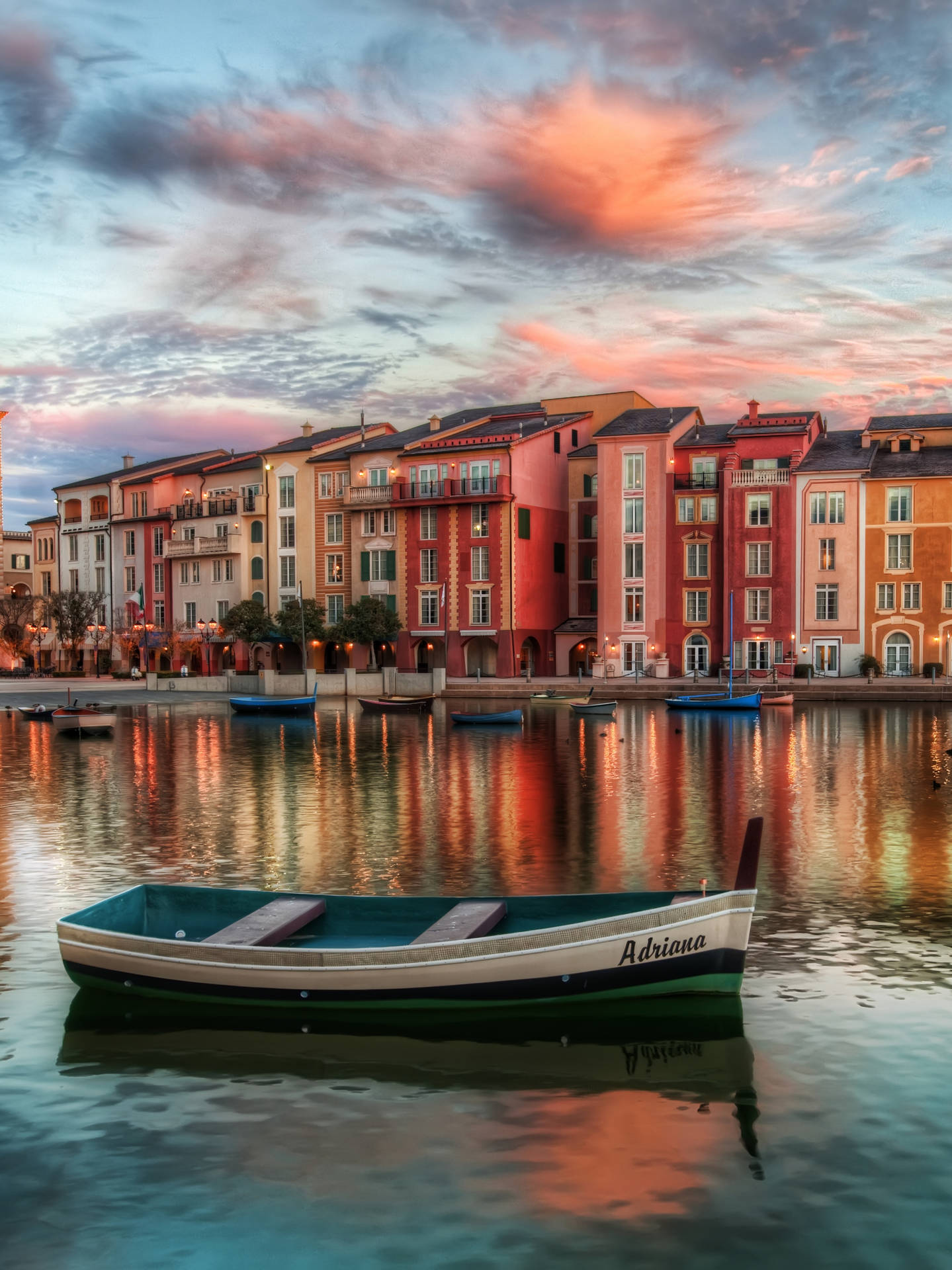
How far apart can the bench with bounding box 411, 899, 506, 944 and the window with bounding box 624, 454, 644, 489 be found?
6606 centimetres

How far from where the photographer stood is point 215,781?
37.2 m

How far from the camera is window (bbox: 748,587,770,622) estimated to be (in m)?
76.2

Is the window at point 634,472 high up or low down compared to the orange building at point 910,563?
up

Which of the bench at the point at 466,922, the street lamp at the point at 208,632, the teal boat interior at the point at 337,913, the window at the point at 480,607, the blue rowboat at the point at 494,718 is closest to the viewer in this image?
the bench at the point at 466,922

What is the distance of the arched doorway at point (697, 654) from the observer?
78750mm

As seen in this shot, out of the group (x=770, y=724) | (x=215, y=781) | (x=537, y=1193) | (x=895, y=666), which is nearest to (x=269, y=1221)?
(x=537, y=1193)

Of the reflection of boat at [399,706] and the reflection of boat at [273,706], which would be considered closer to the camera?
the reflection of boat at [273,706]

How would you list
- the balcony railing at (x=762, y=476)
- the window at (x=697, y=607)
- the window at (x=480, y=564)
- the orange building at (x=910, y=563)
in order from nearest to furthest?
the orange building at (x=910, y=563) < the balcony railing at (x=762, y=476) < the window at (x=697, y=607) < the window at (x=480, y=564)

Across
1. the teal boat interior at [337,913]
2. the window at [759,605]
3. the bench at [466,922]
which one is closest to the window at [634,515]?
the window at [759,605]

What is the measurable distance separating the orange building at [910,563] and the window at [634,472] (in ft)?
46.9

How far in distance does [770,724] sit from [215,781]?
94.7 ft

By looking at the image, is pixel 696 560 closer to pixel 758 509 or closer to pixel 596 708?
pixel 758 509

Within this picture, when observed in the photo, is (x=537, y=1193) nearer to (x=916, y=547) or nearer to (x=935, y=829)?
(x=935, y=829)

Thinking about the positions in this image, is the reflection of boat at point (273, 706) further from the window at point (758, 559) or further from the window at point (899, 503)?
the window at point (899, 503)
